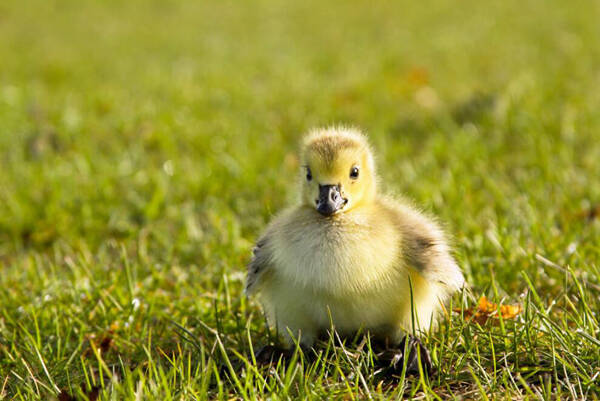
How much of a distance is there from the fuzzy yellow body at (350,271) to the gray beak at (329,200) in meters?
0.04

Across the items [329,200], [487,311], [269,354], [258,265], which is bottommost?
[269,354]

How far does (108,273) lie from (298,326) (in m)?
1.38

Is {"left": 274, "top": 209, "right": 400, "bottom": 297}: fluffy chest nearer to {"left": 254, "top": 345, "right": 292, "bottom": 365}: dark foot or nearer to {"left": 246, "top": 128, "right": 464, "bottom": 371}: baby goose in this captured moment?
{"left": 246, "top": 128, "right": 464, "bottom": 371}: baby goose

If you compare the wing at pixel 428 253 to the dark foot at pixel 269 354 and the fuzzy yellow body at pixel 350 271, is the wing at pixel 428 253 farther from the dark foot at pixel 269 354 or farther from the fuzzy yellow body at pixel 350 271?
the dark foot at pixel 269 354

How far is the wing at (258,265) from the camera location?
2.79m

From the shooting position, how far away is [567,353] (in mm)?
2490

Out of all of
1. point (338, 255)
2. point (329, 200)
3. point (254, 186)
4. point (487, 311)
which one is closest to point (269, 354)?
point (338, 255)

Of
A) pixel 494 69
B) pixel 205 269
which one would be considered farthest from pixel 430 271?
pixel 494 69

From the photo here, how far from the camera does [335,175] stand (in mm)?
2777

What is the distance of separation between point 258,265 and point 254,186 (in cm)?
230

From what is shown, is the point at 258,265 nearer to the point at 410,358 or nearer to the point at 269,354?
the point at 269,354

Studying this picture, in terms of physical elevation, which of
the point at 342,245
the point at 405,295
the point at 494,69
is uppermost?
the point at 494,69

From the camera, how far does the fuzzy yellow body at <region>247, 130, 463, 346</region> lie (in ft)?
8.39

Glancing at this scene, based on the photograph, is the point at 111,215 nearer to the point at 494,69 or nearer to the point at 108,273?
the point at 108,273
